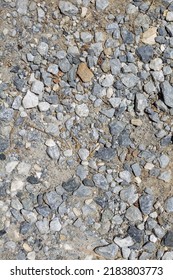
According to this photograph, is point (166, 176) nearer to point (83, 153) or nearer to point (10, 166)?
point (83, 153)

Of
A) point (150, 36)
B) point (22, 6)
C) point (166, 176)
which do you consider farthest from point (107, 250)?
point (22, 6)

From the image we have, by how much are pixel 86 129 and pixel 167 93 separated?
68 centimetres

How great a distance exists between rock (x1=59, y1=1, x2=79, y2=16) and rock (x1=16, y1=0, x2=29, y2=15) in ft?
0.90

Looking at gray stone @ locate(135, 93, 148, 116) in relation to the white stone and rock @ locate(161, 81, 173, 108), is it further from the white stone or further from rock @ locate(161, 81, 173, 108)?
the white stone

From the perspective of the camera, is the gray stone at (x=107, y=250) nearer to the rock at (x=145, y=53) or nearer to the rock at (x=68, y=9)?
the rock at (x=145, y=53)

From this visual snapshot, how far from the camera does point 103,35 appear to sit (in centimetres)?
482

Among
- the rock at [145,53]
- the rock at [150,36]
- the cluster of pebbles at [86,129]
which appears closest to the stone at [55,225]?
the cluster of pebbles at [86,129]

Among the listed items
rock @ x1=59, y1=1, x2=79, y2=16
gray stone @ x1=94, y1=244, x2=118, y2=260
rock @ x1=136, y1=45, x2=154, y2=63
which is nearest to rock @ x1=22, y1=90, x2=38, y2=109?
rock @ x1=59, y1=1, x2=79, y2=16

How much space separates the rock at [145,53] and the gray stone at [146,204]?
1060 mm

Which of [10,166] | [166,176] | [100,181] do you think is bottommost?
[10,166]

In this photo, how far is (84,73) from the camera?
4.75 metres

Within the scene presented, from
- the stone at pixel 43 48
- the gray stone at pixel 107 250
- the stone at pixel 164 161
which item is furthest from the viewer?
the stone at pixel 43 48

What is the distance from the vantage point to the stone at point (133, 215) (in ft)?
15.0

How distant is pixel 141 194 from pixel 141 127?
512 millimetres
